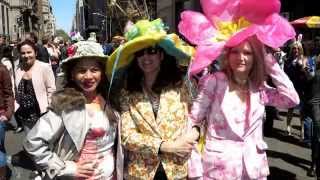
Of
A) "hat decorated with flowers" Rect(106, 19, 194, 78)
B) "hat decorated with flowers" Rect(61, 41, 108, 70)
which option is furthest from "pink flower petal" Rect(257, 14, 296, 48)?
"hat decorated with flowers" Rect(61, 41, 108, 70)

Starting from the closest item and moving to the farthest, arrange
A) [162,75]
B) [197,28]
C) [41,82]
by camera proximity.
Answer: [197,28] < [162,75] < [41,82]

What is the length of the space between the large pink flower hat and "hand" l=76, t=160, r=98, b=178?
0.81m

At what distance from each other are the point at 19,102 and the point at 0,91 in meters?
0.98

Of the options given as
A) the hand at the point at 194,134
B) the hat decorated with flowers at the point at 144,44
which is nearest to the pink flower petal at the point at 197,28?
the hat decorated with flowers at the point at 144,44

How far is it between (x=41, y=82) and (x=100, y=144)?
144 inches

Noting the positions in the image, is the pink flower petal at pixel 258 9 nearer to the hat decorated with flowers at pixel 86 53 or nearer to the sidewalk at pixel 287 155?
the hat decorated with flowers at pixel 86 53

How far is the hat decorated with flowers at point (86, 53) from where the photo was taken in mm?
Answer: 3195

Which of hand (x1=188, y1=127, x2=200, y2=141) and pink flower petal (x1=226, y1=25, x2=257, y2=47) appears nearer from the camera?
pink flower petal (x1=226, y1=25, x2=257, y2=47)

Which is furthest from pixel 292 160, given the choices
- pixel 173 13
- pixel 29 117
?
pixel 173 13

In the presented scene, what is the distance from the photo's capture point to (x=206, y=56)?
3.08 metres

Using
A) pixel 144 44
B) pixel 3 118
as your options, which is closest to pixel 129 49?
pixel 144 44

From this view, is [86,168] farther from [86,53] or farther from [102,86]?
[86,53]

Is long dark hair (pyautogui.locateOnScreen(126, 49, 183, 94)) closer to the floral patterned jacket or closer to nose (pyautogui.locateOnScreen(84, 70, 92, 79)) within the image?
the floral patterned jacket

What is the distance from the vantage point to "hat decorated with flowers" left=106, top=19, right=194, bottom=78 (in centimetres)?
317
